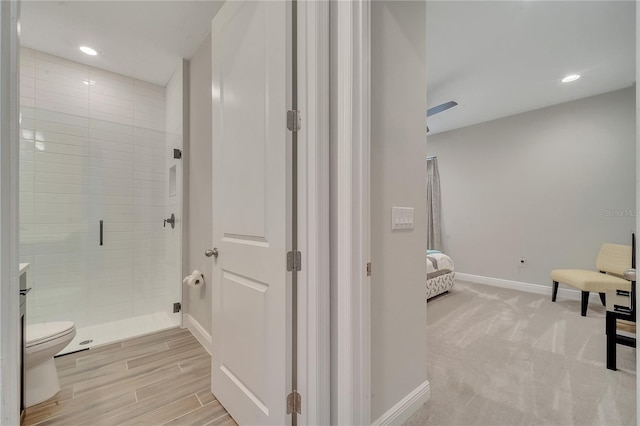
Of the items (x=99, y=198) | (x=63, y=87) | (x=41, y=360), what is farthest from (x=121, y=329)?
(x=63, y=87)

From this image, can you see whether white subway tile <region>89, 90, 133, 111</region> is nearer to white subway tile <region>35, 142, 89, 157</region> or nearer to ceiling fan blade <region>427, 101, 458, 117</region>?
white subway tile <region>35, 142, 89, 157</region>

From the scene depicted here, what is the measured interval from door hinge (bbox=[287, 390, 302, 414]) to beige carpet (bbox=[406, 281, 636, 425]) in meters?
0.70

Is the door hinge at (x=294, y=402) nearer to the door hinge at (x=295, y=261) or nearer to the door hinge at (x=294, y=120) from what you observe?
the door hinge at (x=295, y=261)

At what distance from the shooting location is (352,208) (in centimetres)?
104

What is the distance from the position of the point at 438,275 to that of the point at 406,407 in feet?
7.39

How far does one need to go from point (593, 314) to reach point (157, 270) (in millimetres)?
4826

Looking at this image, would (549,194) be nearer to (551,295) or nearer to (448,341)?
(551,295)

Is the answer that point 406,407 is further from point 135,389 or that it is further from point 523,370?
point 135,389

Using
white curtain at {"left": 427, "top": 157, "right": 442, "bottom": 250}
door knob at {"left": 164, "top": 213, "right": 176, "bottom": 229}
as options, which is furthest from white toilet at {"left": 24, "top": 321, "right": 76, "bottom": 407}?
white curtain at {"left": 427, "top": 157, "right": 442, "bottom": 250}

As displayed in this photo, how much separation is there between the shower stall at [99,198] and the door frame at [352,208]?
2045 millimetres

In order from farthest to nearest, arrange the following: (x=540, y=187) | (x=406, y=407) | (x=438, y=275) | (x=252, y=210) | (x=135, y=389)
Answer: (x=540, y=187) < (x=438, y=275) < (x=135, y=389) < (x=406, y=407) < (x=252, y=210)

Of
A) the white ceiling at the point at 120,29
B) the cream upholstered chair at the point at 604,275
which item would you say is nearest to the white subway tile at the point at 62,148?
the white ceiling at the point at 120,29

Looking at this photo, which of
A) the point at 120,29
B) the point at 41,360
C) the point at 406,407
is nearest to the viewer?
the point at 406,407

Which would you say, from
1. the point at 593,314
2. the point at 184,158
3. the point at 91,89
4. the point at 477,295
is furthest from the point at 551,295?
the point at 91,89
